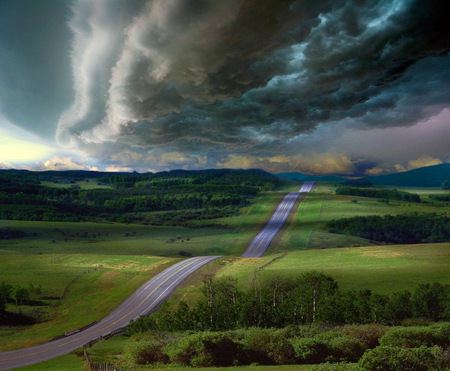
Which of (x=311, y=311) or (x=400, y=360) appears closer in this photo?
(x=400, y=360)

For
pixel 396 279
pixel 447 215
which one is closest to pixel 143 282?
pixel 396 279

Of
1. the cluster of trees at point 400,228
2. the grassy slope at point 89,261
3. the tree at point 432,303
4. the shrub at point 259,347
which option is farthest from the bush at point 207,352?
the cluster of trees at point 400,228

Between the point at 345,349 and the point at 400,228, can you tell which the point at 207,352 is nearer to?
the point at 345,349

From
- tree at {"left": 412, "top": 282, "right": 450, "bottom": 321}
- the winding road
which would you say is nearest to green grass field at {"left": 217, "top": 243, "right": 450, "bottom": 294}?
tree at {"left": 412, "top": 282, "right": 450, "bottom": 321}

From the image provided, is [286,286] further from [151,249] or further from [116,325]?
[151,249]

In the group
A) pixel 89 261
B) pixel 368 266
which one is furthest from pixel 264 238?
pixel 89 261

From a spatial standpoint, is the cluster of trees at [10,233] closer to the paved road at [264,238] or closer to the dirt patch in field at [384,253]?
the paved road at [264,238]
